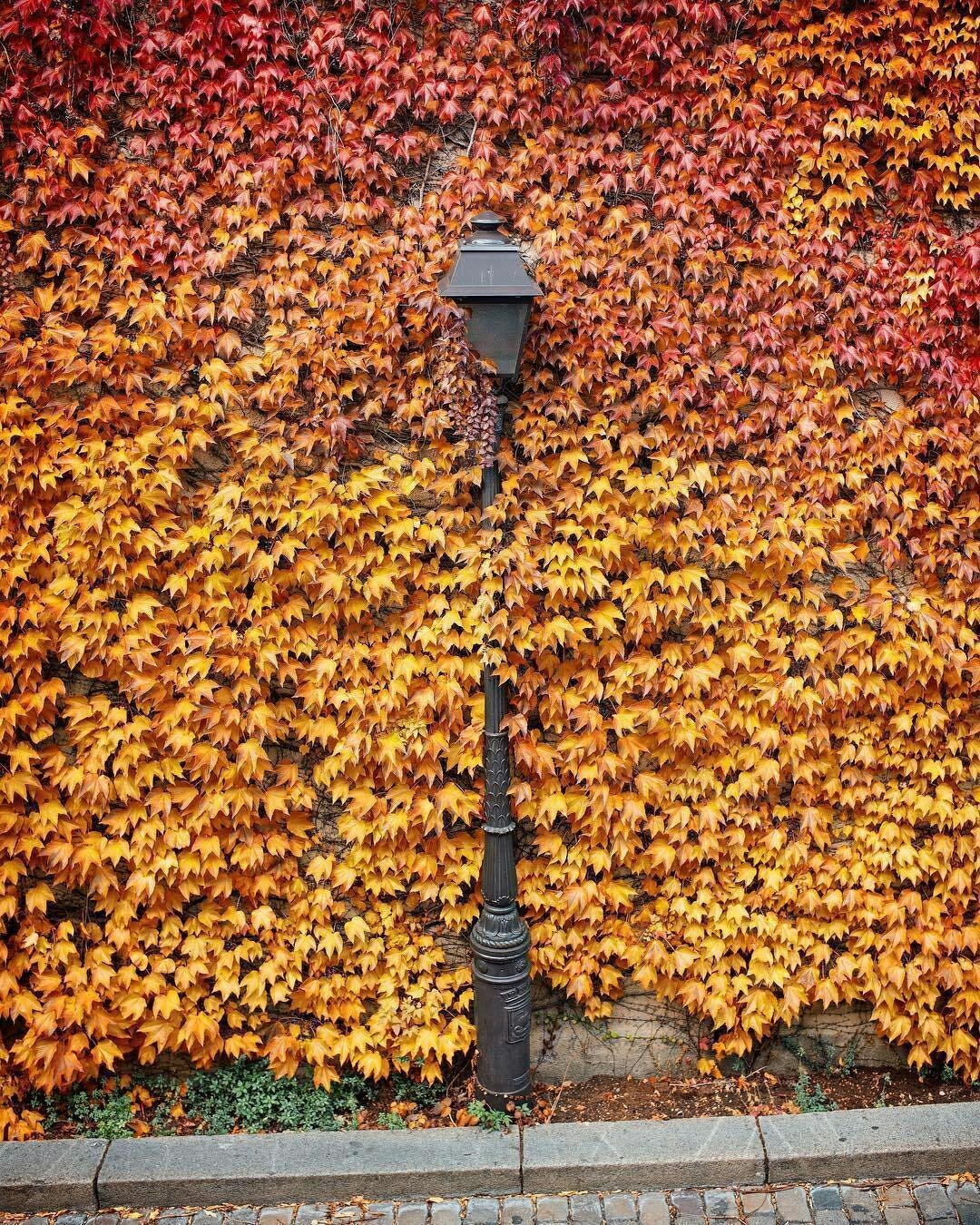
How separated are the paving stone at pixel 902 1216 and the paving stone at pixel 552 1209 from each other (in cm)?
138

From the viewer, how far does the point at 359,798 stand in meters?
4.42

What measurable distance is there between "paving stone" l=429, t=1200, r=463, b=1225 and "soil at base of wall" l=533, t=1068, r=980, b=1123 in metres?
0.62

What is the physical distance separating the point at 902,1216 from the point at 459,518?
12.1 ft

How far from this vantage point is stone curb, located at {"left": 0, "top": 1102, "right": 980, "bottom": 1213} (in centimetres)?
393

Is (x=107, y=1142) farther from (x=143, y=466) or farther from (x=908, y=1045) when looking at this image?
(x=908, y=1045)

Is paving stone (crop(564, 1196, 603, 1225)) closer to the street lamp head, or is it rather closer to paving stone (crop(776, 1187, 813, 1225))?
paving stone (crop(776, 1187, 813, 1225))

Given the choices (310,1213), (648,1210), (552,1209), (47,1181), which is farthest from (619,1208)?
(47,1181)

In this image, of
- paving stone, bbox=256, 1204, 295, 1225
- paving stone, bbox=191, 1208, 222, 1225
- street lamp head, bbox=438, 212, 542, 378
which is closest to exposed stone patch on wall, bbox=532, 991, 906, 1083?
paving stone, bbox=256, 1204, 295, 1225

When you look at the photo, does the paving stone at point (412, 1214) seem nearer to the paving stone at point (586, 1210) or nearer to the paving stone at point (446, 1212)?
the paving stone at point (446, 1212)

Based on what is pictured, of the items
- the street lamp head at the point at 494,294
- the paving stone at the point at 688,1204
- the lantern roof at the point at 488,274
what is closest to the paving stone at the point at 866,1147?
the paving stone at the point at 688,1204

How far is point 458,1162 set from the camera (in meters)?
3.96

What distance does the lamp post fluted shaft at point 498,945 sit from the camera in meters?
4.18

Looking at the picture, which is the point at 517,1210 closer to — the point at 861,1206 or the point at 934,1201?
the point at 861,1206

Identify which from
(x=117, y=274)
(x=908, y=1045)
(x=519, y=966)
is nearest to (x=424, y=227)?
(x=117, y=274)
